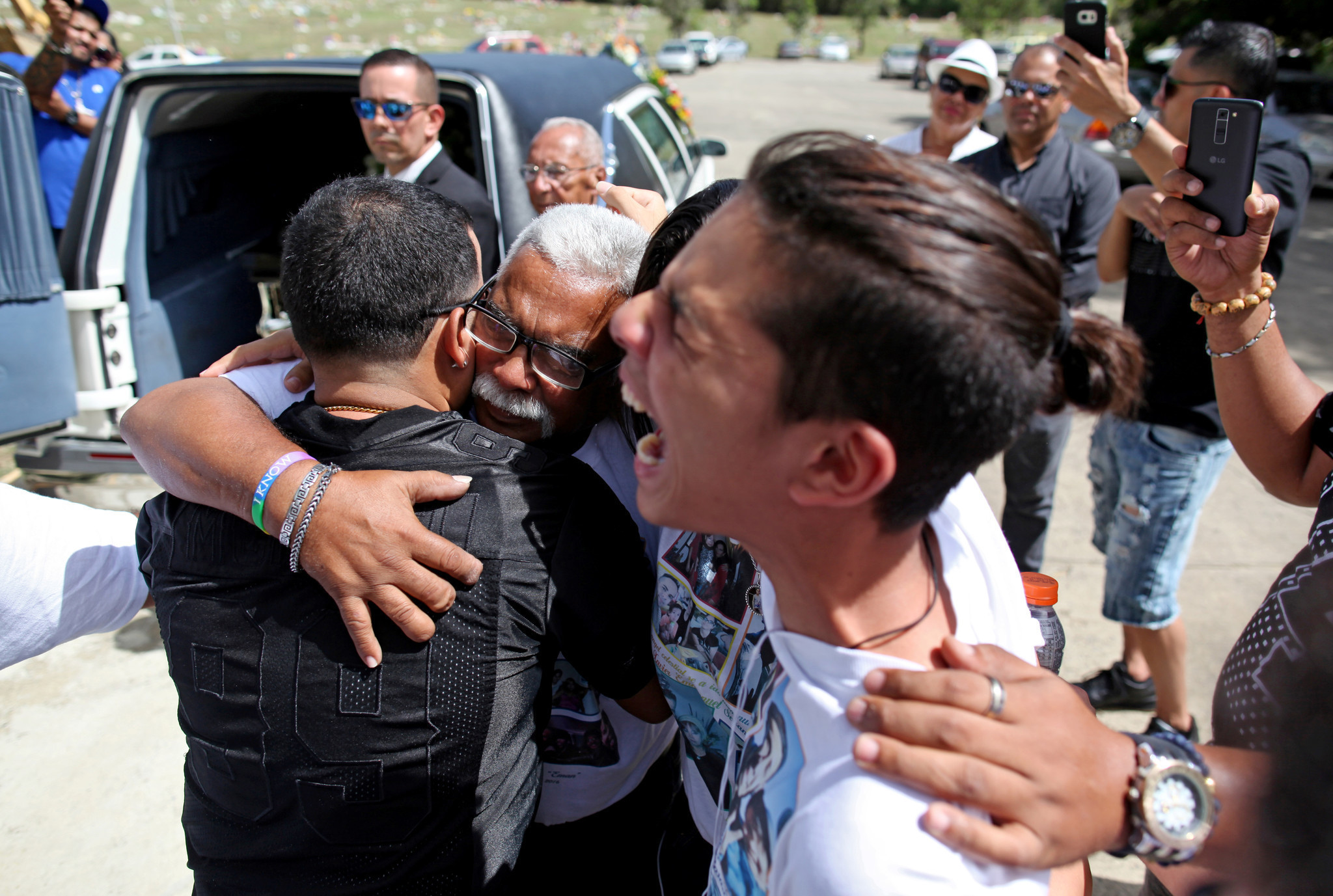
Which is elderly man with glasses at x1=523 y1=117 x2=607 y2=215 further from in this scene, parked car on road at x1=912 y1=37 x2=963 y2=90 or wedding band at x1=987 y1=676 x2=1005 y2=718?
parked car on road at x1=912 y1=37 x2=963 y2=90

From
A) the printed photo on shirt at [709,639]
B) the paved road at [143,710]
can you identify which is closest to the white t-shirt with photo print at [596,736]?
the printed photo on shirt at [709,639]

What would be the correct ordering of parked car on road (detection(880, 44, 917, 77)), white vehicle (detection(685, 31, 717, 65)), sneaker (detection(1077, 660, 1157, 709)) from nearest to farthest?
sneaker (detection(1077, 660, 1157, 709)) → parked car on road (detection(880, 44, 917, 77)) → white vehicle (detection(685, 31, 717, 65))

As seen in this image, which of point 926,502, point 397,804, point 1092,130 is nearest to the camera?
point 926,502

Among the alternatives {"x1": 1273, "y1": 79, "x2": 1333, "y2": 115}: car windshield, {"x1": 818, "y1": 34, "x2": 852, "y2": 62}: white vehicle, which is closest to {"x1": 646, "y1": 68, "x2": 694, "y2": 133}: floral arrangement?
{"x1": 1273, "y1": 79, "x2": 1333, "y2": 115}: car windshield

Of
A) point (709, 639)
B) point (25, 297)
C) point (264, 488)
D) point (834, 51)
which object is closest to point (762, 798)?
point (709, 639)

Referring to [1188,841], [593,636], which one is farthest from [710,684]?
[1188,841]

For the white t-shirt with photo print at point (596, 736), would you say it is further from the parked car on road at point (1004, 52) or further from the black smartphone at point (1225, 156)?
the parked car on road at point (1004, 52)

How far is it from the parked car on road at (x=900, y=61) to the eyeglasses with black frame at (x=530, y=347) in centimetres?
3584

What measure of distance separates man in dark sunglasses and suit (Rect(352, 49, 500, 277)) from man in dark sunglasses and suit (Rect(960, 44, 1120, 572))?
2262mm

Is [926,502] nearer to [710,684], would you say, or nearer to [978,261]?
[978,261]

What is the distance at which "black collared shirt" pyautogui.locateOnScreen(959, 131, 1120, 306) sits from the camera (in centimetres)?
335

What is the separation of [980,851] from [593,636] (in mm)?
702

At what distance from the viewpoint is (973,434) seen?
819 mm

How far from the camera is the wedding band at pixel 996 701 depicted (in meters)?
0.81
